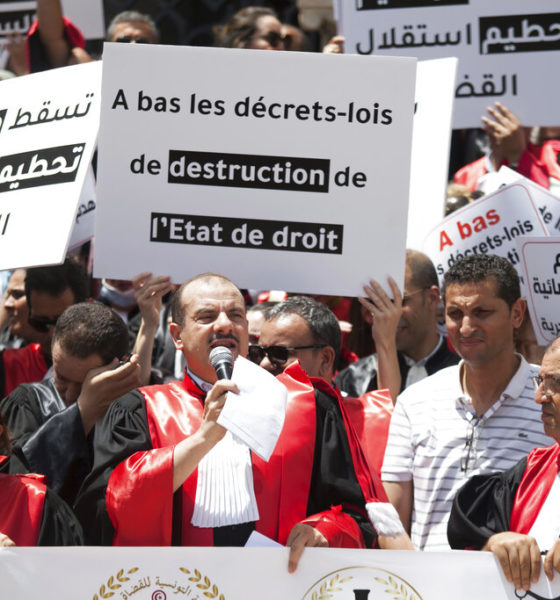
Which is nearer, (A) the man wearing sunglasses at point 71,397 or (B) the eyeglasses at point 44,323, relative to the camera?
A: (A) the man wearing sunglasses at point 71,397

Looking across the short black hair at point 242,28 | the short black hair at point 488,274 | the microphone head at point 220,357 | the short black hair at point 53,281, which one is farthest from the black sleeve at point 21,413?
the short black hair at point 242,28

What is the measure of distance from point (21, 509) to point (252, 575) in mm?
802

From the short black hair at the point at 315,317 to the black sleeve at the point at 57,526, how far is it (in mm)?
1589

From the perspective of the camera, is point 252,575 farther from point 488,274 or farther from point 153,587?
point 488,274

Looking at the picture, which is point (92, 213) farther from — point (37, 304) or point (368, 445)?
point (368, 445)

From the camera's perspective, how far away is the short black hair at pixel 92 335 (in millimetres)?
4961

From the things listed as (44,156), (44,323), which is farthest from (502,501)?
(44,323)

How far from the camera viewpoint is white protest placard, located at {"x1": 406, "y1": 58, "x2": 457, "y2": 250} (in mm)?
6133

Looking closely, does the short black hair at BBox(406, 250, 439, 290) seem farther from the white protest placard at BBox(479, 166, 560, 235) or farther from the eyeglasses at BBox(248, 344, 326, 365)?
the eyeglasses at BBox(248, 344, 326, 365)

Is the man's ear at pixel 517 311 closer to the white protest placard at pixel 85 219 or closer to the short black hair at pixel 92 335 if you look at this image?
the short black hair at pixel 92 335

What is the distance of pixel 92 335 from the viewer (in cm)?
496

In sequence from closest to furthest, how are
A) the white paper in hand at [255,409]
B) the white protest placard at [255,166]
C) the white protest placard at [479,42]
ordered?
the white paper in hand at [255,409] < the white protest placard at [255,166] < the white protest placard at [479,42]

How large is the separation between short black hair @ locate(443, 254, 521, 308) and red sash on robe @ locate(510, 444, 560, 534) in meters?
1.06

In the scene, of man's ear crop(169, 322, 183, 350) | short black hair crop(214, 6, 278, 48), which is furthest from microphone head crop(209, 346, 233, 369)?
short black hair crop(214, 6, 278, 48)
